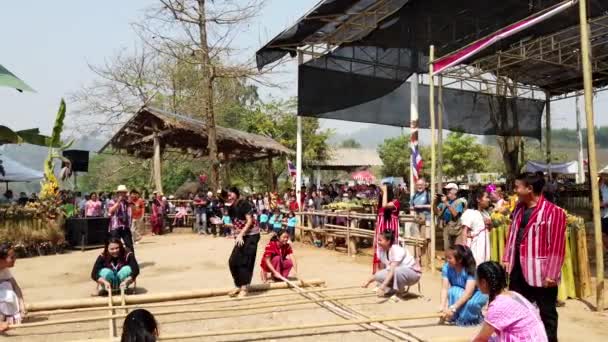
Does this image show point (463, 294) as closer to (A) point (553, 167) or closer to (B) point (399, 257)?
(B) point (399, 257)

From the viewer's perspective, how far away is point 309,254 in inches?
449

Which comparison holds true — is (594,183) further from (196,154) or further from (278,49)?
(196,154)

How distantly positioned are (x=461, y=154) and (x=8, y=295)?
34.5 meters

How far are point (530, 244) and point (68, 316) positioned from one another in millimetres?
4907

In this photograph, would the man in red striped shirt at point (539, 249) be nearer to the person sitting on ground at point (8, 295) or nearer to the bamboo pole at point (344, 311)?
the bamboo pole at point (344, 311)

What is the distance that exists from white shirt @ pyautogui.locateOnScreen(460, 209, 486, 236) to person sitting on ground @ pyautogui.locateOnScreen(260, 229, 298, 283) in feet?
8.08

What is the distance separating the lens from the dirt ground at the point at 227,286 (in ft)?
16.6

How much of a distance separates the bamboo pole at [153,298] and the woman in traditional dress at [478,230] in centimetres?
205

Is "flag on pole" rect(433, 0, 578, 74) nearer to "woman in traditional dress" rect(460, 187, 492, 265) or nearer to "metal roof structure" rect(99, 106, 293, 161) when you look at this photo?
"woman in traditional dress" rect(460, 187, 492, 265)

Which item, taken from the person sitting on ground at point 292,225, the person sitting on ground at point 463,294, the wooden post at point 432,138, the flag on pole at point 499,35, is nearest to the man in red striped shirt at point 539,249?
the person sitting on ground at point 463,294

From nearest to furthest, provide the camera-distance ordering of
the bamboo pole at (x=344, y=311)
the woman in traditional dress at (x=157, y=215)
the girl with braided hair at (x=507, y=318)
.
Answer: the girl with braided hair at (x=507, y=318)
the bamboo pole at (x=344, y=311)
the woman in traditional dress at (x=157, y=215)

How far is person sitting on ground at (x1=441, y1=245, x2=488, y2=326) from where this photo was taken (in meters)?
5.09

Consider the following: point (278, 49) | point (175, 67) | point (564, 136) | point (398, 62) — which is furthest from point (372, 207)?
point (564, 136)

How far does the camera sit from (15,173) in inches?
782
